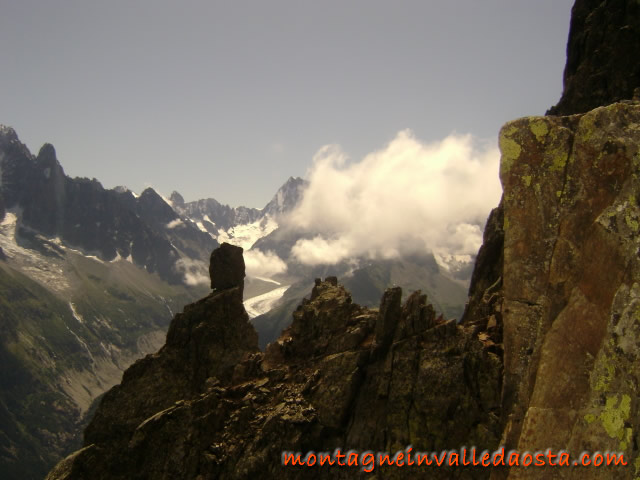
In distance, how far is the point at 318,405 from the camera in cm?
3338

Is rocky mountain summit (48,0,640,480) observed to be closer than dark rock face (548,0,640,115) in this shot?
Yes

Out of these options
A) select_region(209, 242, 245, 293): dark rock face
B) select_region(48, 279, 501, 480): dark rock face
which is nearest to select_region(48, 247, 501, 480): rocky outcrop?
select_region(48, 279, 501, 480): dark rock face

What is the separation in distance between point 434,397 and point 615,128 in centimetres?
1885

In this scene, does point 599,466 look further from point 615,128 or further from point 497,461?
point 615,128

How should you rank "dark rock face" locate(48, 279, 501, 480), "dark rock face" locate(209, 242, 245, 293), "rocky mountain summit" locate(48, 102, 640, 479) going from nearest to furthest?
"rocky mountain summit" locate(48, 102, 640, 479)
"dark rock face" locate(48, 279, 501, 480)
"dark rock face" locate(209, 242, 245, 293)

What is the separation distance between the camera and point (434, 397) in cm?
2928

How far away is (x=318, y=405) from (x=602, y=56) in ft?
162

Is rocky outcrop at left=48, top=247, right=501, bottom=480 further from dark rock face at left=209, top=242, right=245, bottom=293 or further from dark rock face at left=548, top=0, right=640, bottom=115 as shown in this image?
dark rock face at left=548, top=0, right=640, bottom=115

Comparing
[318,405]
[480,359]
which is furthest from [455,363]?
[318,405]

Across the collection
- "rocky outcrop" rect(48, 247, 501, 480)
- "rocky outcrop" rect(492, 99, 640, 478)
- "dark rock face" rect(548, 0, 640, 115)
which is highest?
"dark rock face" rect(548, 0, 640, 115)

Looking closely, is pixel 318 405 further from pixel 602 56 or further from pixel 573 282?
pixel 602 56

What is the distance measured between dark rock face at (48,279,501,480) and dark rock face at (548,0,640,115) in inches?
1384

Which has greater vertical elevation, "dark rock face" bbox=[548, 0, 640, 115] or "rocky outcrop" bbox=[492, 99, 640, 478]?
"dark rock face" bbox=[548, 0, 640, 115]

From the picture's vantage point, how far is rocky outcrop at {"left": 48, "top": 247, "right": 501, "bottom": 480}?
2869 centimetres
